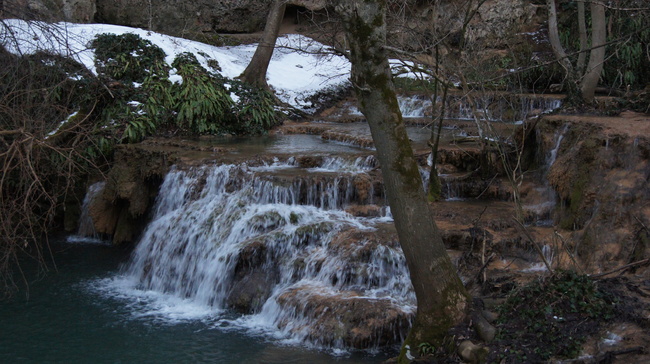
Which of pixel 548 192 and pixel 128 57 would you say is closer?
pixel 548 192

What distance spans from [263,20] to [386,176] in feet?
60.6

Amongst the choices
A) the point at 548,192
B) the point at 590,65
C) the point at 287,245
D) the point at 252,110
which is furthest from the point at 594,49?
the point at 252,110

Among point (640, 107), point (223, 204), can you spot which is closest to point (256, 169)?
point (223, 204)

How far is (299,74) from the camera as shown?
18875 millimetres

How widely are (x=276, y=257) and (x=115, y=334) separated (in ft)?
7.50

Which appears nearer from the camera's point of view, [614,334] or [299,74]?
[614,334]

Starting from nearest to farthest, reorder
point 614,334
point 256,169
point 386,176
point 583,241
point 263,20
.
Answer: point 614,334 < point 386,176 < point 583,241 < point 256,169 < point 263,20

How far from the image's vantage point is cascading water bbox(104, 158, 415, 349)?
7.12 meters

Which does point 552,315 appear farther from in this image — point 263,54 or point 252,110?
point 263,54

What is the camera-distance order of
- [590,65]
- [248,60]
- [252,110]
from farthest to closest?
[248,60] < [252,110] < [590,65]

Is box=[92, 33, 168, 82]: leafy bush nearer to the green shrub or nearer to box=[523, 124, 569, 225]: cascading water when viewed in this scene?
the green shrub

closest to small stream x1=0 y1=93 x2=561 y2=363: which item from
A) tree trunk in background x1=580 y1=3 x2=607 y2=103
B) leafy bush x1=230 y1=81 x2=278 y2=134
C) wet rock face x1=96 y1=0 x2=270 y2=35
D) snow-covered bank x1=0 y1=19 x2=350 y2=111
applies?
leafy bush x1=230 y1=81 x2=278 y2=134

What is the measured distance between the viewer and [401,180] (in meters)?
5.29

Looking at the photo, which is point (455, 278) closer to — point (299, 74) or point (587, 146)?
point (587, 146)
